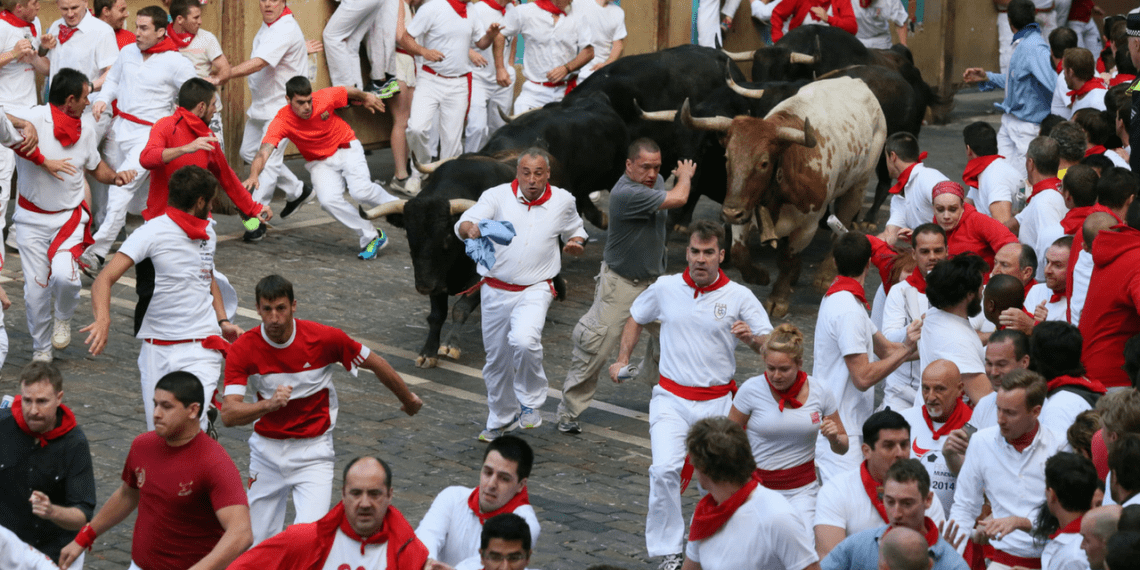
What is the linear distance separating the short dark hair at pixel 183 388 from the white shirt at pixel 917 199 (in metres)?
5.71

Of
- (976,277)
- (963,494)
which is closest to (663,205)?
(976,277)

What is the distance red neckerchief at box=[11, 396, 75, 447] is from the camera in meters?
6.74

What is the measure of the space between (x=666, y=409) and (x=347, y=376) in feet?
12.1

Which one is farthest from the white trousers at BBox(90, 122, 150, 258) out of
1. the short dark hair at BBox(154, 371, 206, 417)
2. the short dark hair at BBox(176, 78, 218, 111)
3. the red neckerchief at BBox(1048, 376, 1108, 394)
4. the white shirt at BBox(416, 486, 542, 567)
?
the red neckerchief at BBox(1048, 376, 1108, 394)

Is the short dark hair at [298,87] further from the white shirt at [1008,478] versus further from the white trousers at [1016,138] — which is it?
the white shirt at [1008,478]

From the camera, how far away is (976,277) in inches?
310

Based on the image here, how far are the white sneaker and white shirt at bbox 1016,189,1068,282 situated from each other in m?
7.06

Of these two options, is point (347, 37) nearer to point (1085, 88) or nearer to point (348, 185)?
point (348, 185)

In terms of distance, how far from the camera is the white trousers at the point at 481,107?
17.2 meters

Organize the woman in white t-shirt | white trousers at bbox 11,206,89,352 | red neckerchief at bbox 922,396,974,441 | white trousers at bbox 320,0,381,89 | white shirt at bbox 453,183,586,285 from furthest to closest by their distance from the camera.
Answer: white trousers at bbox 320,0,381,89 < white trousers at bbox 11,206,89,352 < white shirt at bbox 453,183,586,285 < the woman in white t-shirt < red neckerchief at bbox 922,396,974,441

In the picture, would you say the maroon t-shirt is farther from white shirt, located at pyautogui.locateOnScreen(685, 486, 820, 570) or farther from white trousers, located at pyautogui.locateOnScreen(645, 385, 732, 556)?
white trousers, located at pyautogui.locateOnScreen(645, 385, 732, 556)

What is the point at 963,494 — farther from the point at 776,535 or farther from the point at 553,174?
the point at 553,174

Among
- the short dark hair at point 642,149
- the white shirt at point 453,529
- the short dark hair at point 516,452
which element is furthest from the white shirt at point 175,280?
the short dark hair at point 516,452

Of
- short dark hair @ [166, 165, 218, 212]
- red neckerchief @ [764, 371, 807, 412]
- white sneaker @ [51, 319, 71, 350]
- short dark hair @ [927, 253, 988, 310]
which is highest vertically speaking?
short dark hair @ [166, 165, 218, 212]
